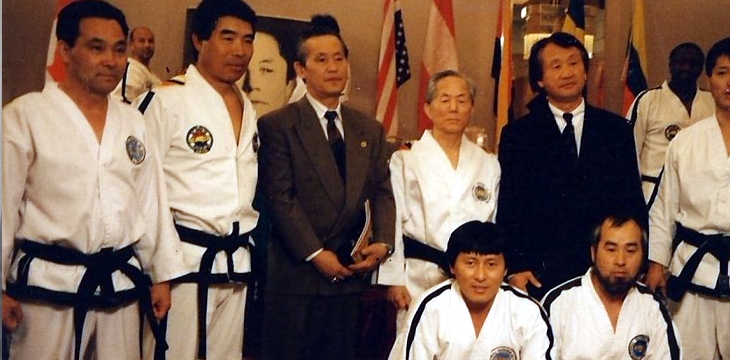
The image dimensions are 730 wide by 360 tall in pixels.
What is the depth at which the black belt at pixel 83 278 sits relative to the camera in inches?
66.6

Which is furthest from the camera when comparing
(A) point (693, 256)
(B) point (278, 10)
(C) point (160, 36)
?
(A) point (693, 256)

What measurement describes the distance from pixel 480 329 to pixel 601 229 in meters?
0.43

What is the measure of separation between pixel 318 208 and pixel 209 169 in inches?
12.3

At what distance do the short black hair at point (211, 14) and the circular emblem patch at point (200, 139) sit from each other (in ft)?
0.73

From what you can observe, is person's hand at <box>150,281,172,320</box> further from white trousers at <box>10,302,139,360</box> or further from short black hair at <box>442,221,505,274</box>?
short black hair at <box>442,221,505,274</box>

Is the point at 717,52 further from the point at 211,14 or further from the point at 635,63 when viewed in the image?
the point at 211,14

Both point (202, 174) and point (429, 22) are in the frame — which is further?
point (429, 22)

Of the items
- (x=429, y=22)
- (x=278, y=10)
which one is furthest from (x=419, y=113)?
(x=278, y=10)

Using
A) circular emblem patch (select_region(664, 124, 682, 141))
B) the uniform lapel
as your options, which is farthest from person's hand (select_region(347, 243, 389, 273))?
circular emblem patch (select_region(664, 124, 682, 141))

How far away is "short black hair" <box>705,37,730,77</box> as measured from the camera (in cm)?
225

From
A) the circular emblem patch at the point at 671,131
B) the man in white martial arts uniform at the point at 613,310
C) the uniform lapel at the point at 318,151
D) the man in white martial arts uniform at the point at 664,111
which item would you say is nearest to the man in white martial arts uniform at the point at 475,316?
the man in white martial arts uniform at the point at 613,310

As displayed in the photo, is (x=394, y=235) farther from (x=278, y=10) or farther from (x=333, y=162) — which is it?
(x=278, y=10)

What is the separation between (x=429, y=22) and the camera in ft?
7.31

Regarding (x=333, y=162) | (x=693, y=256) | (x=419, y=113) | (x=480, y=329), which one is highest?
(x=419, y=113)
